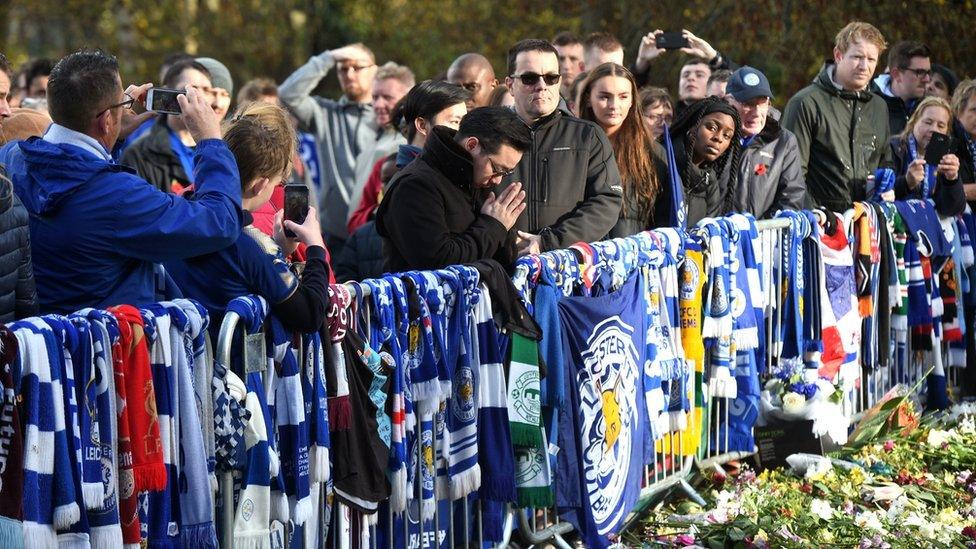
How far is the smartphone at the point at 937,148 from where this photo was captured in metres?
10.2

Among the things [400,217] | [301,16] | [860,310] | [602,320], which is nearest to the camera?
[400,217]

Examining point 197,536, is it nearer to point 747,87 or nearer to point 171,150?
point 171,150

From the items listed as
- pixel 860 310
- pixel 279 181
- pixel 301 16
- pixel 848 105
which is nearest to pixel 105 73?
pixel 279 181

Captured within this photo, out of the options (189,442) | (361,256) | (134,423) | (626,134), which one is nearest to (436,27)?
(361,256)

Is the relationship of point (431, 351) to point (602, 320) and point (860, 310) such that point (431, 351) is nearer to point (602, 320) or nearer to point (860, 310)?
point (602, 320)

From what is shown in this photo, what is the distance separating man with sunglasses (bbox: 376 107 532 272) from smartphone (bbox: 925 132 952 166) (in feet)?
16.0

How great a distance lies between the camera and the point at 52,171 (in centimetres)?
469

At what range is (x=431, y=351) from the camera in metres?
5.43

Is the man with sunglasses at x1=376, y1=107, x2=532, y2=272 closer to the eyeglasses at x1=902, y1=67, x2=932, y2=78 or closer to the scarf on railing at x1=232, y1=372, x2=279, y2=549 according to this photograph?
the scarf on railing at x1=232, y1=372, x2=279, y2=549

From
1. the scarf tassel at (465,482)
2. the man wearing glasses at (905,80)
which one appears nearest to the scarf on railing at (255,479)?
the scarf tassel at (465,482)

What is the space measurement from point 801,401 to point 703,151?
1506 millimetres

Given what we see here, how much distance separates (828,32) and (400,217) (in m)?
10.0

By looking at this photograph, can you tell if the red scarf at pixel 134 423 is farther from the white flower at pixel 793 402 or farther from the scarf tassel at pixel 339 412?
the white flower at pixel 793 402

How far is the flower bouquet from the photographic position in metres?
8.04
